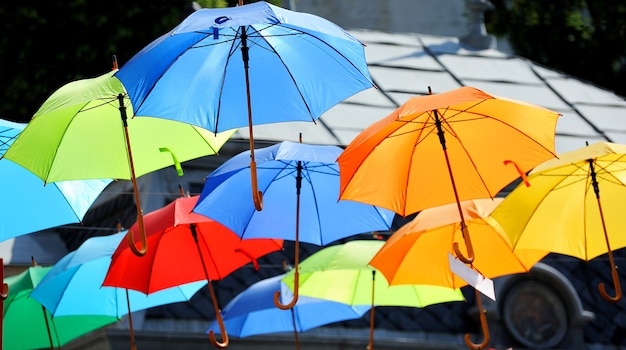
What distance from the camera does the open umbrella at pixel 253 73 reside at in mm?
6586

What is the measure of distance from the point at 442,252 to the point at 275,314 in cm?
191

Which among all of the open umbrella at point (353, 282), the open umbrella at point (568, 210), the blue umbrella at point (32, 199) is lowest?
the open umbrella at point (353, 282)

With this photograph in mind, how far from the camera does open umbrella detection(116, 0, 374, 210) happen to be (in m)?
6.59

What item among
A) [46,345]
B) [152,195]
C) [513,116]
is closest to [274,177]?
[513,116]

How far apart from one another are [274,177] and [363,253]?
103 centimetres

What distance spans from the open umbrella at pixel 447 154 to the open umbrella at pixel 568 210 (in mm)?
480

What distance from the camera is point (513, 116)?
23.6 feet

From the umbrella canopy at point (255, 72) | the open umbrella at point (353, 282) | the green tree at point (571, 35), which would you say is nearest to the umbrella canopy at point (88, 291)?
the open umbrella at point (353, 282)

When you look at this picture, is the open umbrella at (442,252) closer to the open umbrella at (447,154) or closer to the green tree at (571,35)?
the open umbrella at (447,154)

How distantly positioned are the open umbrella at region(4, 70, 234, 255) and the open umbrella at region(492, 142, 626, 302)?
1.91m

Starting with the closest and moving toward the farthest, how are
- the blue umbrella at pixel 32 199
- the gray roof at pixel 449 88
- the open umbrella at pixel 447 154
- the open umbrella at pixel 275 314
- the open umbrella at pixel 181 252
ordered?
the open umbrella at pixel 447 154, the blue umbrella at pixel 32 199, the open umbrella at pixel 181 252, the open umbrella at pixel 275 314, the gray roof at pixel 449 88

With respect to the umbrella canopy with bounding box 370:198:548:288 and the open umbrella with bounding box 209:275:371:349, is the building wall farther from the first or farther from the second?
the umbrella canopy with bounding box 370:198:548:288

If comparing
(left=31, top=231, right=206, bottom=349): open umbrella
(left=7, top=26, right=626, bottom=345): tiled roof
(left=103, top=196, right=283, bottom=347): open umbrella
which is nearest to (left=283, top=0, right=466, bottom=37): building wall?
(left=7, top=26, right=626, bottom=345): tiled roof

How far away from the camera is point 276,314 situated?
9.69 m
